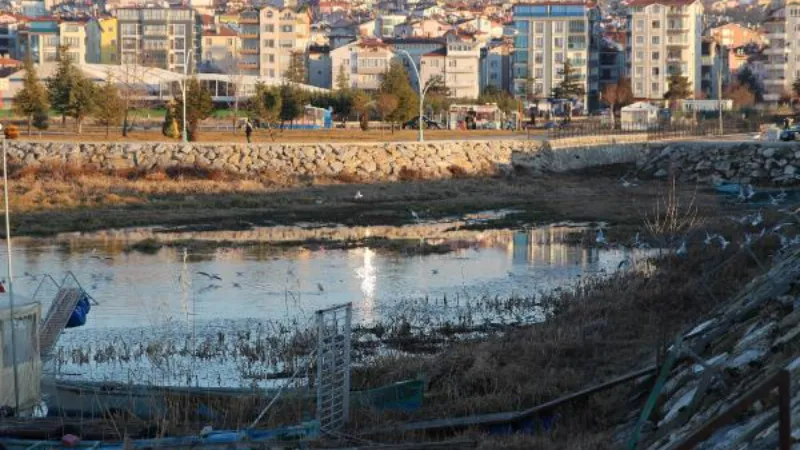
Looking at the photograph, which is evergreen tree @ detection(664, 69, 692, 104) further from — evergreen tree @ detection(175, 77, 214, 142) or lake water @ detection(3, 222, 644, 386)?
lake water @ detection(3, 222, 644, 386)

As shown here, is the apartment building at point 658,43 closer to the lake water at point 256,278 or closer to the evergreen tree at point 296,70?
the evergreen tree at point 296,70

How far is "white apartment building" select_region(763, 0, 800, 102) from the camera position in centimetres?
8469

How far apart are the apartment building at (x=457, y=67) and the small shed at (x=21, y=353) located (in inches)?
3032

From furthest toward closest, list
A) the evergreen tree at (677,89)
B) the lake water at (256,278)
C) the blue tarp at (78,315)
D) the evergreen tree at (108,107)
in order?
the evergreen tree at (677,89)
the evergreen tree at (108,107)
the lake water at (256,278)
the blue tarp at (78,315)

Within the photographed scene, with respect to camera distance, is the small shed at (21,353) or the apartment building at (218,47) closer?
the small shed at (21,353)

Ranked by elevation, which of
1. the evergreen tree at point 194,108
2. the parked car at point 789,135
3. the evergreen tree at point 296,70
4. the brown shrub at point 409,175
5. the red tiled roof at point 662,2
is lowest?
the brown shrub at point 409,175

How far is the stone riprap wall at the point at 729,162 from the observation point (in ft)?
131

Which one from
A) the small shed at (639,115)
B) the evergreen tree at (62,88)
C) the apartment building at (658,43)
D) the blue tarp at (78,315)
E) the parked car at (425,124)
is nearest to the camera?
the blue tarp at (78,315)

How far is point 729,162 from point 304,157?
12451 mm

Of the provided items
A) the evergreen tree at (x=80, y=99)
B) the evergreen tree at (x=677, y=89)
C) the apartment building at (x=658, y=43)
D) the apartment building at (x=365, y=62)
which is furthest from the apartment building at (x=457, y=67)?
the evergreen tree at (x=80, y=99)

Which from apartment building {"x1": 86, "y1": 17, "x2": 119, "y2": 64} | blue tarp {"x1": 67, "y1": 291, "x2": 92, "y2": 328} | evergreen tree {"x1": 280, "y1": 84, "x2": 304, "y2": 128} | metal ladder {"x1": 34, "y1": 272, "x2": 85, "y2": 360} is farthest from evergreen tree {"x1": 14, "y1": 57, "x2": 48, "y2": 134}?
apartment building {"x1": 86, "y1": 17, "x2": 119, "y2": 64}

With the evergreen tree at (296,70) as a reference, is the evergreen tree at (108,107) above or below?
below

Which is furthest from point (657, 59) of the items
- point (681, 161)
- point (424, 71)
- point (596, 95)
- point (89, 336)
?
point (89, 336)

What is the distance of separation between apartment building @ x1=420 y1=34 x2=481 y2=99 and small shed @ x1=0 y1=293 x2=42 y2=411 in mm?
77025
